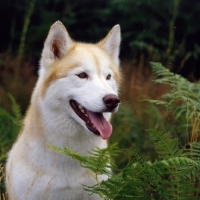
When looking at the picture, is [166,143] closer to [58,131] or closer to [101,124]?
[101,124]

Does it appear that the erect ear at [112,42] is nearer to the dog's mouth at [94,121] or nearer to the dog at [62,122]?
the dog at [62,122]

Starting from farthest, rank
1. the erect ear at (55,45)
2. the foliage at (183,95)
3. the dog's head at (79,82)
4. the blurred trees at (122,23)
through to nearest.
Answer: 1. the blurred trees at (122,23)
2. the foliage at (183,95)
3. the erect ear at (55,45)
4. the dog's head at (79,82)

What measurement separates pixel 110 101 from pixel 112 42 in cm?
109

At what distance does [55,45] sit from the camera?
453 cm

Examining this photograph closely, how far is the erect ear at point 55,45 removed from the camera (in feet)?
14.7

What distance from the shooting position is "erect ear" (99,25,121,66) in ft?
16.0

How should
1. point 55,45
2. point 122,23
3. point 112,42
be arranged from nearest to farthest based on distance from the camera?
point 55,45 → point 112,42 → point 122,23

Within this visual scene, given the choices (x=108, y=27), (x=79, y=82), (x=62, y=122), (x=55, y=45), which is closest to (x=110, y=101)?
(x=79, y=82)

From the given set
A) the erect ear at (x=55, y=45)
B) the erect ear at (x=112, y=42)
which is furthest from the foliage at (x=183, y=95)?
the erect ear at (x=55, y=45)

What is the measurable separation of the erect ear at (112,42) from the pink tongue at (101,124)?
0.89 m

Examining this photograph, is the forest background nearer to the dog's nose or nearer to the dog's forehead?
the dog's forehead

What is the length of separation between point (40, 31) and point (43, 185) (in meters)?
6.97

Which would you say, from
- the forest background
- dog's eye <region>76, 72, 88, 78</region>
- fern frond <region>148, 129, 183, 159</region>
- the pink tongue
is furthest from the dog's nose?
the forest background

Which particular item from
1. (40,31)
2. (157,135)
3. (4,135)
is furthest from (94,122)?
(40,31)
